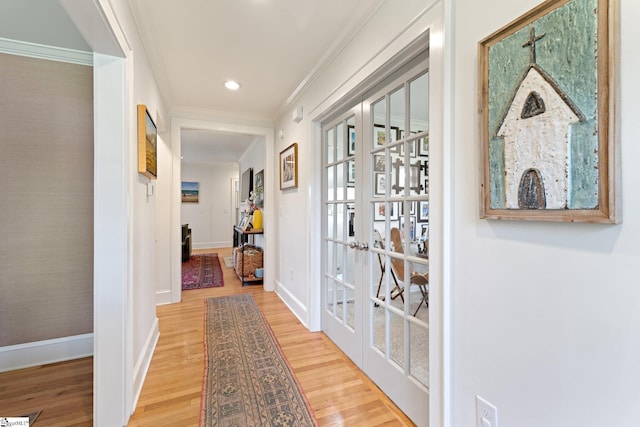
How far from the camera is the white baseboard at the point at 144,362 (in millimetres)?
1718

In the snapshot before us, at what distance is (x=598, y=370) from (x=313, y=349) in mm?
1880

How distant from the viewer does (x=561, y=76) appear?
0.81 m

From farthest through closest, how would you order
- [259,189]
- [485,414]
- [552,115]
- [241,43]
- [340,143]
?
1. [259,189]
2. [340,143]
3. [241,43]
4. [485,414]
5. [552,115]

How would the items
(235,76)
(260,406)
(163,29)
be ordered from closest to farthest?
1. (260,406)
2. (163,29)
3. (235,76)

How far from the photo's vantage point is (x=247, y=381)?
1888 mm

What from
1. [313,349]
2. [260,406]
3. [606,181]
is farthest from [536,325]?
[313,349]

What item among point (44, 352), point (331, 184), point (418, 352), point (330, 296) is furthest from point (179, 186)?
point (418, 352)

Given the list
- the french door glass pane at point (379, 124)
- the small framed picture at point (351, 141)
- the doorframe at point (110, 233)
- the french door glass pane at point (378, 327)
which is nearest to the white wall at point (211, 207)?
the small framed picture at point (351, 141)

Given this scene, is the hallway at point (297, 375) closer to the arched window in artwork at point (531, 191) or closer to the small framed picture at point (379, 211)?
the small framed picture at point (379, 211)

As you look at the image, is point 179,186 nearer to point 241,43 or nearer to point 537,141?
point 241,43

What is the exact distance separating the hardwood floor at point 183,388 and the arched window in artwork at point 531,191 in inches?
51.0

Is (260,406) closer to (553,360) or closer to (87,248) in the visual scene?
(553,360)

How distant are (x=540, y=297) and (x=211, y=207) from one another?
27.3ft

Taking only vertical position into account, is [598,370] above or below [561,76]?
below
